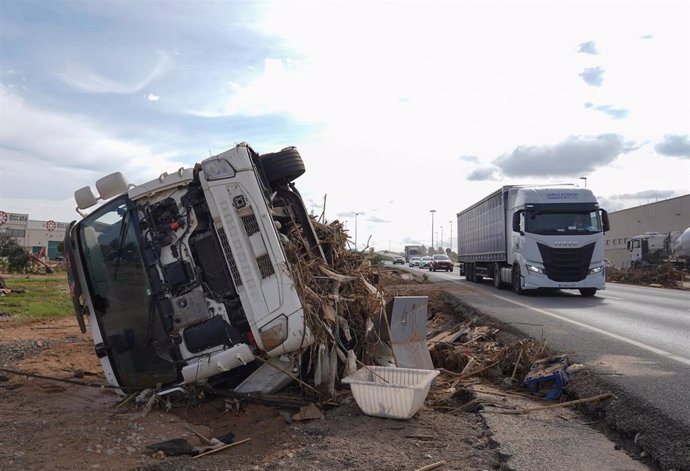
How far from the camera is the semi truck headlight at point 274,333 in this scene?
5496 mm

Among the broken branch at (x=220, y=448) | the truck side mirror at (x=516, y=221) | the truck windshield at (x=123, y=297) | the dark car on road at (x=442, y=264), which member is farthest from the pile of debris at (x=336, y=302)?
the dark car on road at (x=442, y=264)

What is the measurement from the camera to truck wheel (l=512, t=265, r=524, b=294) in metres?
A: 18.8

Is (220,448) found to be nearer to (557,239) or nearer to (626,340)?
(626,340)

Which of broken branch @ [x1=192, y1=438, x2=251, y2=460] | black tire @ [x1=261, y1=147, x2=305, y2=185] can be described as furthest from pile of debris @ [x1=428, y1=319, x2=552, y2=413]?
black tire @ [x1=261, y1=147, x2=305, y2=185]

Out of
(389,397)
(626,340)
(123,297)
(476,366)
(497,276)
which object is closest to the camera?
(389,397)

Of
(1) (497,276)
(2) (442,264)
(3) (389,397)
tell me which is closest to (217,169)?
(3) (389,397)

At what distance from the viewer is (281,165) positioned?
6406 mm

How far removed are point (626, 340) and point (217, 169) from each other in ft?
22.4

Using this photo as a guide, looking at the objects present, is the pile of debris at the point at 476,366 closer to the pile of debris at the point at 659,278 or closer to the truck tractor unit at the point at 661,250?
the pile of debris at the point at 659,278

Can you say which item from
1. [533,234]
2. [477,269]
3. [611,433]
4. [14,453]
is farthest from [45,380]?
[477,269]

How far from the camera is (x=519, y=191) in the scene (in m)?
19.1

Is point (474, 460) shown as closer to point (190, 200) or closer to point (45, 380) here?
point (190, 200)

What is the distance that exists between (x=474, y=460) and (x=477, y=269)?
73.8 feet

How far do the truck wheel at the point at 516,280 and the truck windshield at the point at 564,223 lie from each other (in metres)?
1.58
